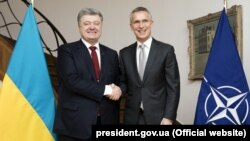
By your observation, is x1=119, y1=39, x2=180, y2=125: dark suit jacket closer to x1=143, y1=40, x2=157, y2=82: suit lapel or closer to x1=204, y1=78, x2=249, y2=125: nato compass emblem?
x1=143, y1=40, x2=157, y2=82: suit lapel

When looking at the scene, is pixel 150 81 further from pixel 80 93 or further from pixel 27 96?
pixel 27 96

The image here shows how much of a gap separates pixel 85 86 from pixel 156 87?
485mm

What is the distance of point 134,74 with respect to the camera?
2.47m

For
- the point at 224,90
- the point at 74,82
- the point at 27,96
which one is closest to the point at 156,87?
the point at 74,82

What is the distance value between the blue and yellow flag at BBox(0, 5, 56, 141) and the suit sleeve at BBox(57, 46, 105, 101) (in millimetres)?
264

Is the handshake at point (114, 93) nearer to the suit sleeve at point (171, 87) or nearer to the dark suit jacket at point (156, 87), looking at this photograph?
the dark suit jacket at point (156, 87)

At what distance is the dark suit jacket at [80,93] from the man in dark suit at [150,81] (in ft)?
0.49

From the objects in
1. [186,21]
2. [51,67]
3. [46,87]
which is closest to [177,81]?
[46,87]

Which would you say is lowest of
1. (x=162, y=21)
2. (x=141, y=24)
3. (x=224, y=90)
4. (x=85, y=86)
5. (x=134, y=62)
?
(x=224, y=90)

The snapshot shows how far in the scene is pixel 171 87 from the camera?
238 cm

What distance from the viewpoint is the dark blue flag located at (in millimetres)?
2797

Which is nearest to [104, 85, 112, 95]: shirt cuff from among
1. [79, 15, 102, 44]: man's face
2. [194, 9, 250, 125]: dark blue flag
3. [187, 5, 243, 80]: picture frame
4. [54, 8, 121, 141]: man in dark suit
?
[54, 8, 121, 141]: man in dark suit

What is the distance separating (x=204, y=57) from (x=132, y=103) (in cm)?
175

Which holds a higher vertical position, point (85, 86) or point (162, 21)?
point (162, 21)
